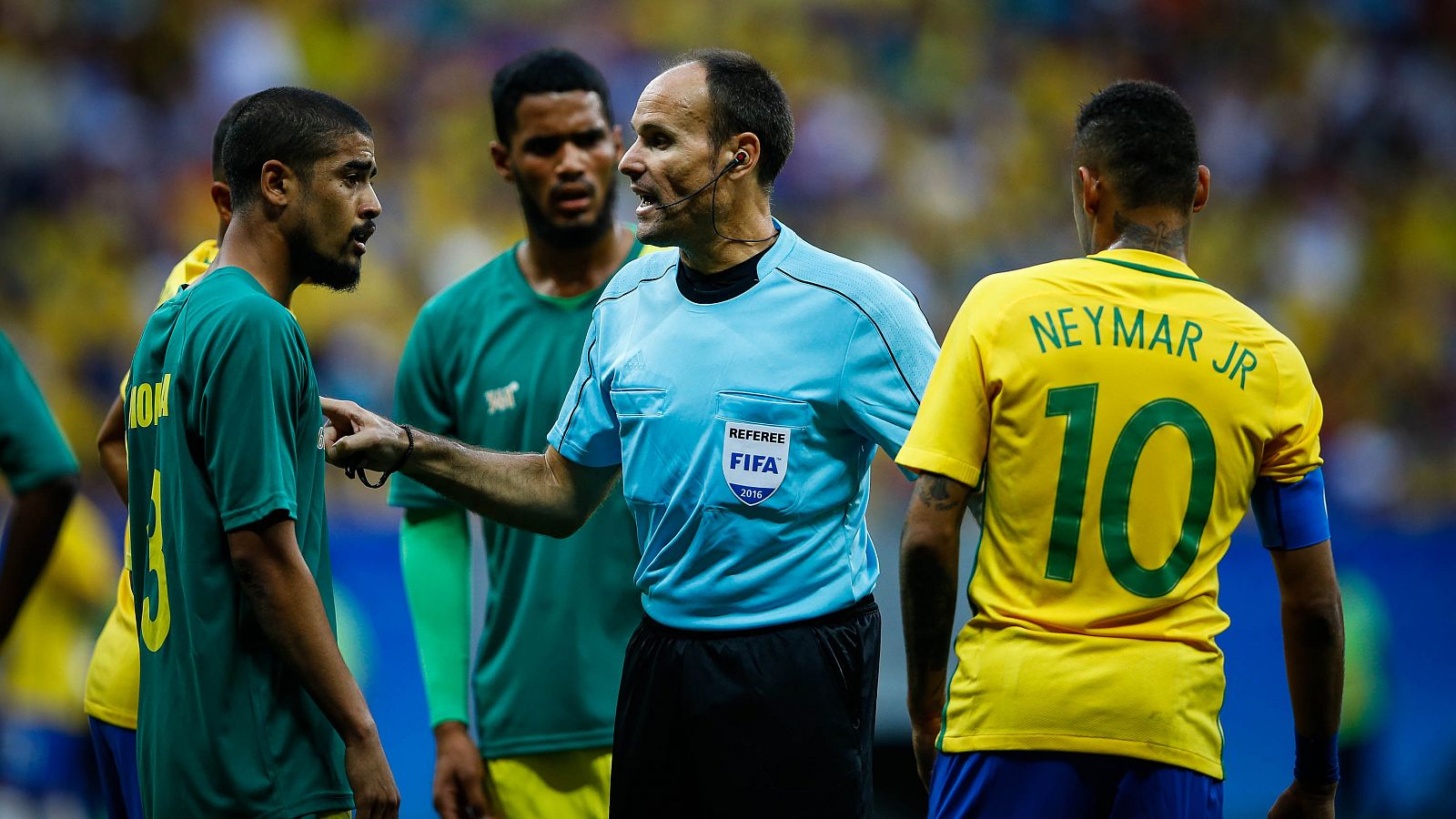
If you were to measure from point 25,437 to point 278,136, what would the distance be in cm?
150

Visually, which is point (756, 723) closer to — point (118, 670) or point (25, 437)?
point (118, 670)

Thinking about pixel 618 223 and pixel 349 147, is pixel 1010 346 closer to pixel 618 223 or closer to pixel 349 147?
pixel 349 147

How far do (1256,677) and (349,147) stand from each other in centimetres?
602

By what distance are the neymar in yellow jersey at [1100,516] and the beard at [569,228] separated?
1.61 metres

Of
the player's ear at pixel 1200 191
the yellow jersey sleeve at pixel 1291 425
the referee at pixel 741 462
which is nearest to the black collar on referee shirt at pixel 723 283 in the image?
the referee at pixel 741 462

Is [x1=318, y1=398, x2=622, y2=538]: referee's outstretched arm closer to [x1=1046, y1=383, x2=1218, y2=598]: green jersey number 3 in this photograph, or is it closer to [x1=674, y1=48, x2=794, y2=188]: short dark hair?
[x1=674, y1=48, x2=794, y2=188]: short dark hair

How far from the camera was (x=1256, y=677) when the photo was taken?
7867mm

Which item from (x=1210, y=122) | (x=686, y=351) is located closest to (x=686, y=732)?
(x=686, y=351)

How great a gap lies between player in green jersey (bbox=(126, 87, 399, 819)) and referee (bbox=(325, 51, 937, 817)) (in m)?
0.42

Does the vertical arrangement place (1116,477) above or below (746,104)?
below

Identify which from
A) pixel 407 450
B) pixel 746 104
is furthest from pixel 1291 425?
pixel 407 450

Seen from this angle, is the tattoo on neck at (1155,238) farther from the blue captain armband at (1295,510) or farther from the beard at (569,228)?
the beard at (569,228)

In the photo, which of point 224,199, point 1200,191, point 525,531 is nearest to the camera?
point 1200,191

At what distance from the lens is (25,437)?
424cm
